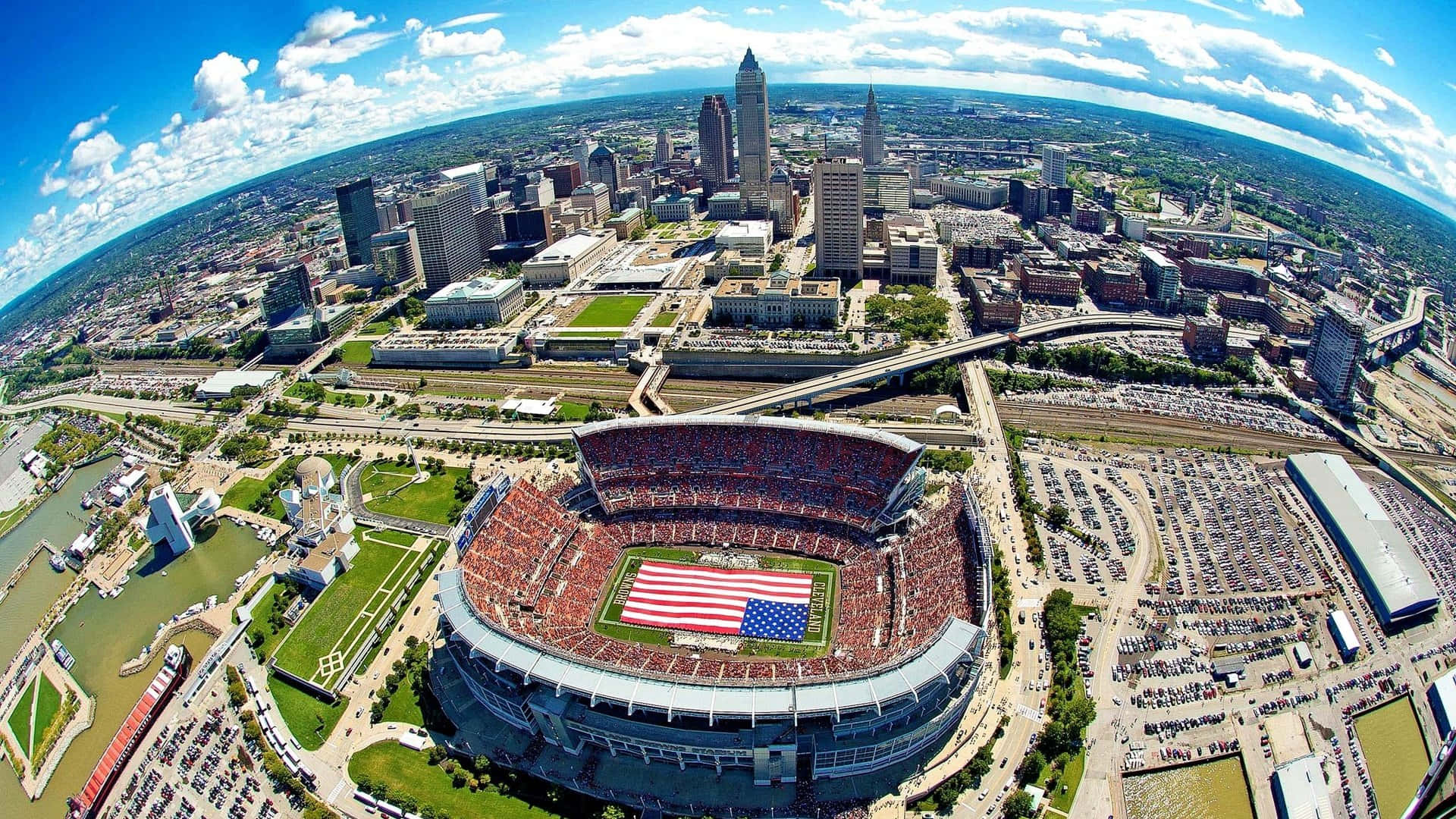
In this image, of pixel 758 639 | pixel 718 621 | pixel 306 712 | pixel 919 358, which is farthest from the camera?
pixel 919 358

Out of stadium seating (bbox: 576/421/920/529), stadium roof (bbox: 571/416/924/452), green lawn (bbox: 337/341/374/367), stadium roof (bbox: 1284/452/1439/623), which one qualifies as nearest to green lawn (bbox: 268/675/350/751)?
stadium seating (bbox: 576/421/920/529)

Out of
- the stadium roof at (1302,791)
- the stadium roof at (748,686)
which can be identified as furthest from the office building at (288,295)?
the stadium roof at (1302,791)

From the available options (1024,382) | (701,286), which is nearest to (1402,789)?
(1024,382)

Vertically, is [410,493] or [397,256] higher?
[397,256]

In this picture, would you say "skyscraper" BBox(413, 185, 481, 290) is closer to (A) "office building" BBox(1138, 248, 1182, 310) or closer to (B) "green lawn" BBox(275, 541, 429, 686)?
(B) "green lawn" BBox(275, 541, 429, 686)

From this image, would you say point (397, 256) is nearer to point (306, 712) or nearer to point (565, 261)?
point (565, 261)

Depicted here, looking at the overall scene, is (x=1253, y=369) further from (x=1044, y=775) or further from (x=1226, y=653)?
(x=1044, y=775)

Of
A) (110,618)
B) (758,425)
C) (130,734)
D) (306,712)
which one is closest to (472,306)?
(110,618)
